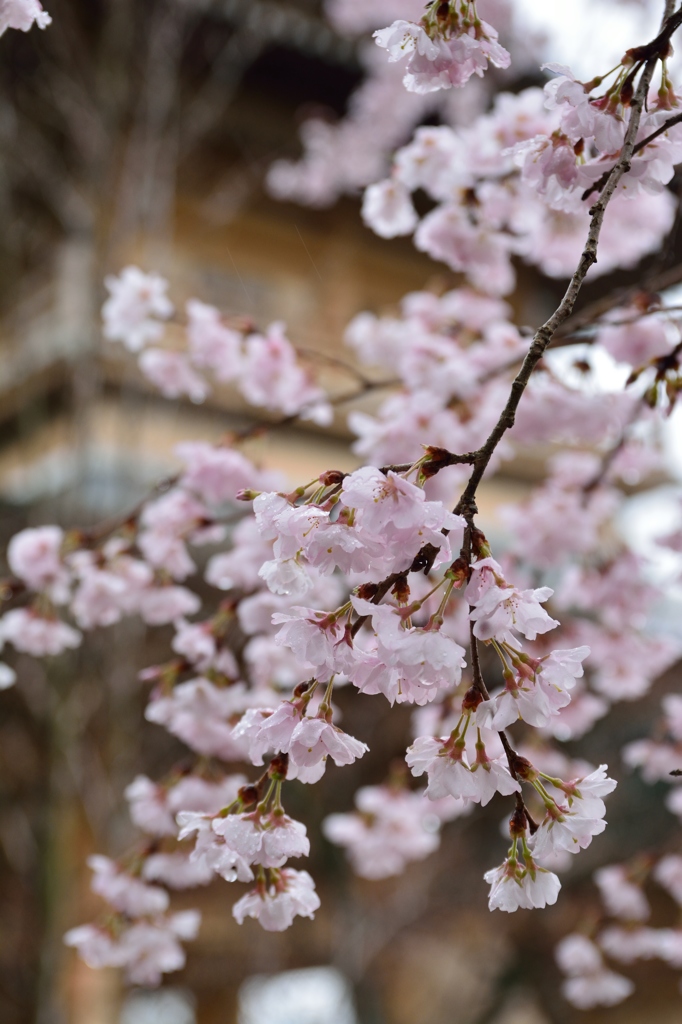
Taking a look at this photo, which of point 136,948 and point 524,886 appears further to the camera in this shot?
point 136,948

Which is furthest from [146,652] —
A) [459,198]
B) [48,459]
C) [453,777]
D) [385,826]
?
[453,777]

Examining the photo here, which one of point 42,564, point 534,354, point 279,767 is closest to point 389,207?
point 42,564

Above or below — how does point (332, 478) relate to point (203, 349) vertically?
below

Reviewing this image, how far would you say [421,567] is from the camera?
606 millimetres

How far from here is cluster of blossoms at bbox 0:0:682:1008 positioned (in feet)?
2.01

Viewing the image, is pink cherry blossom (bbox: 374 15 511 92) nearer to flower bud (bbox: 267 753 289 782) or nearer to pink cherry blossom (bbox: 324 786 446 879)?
flower bud (bbox: 267 753 289 782)

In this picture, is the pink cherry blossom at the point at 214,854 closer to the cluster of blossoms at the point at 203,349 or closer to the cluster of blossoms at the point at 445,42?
the cluster of blossoms at the point at 445,42

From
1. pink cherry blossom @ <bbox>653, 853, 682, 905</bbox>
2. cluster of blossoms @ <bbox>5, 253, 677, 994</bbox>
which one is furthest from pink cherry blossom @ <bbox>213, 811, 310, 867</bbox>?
pink cherry blossom @ <bbox>653, 853, 682, 905</bbox>

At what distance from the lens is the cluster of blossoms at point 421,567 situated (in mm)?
613

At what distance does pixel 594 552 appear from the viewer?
71.1 inches

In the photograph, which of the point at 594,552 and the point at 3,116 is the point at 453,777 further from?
the point at 3,116

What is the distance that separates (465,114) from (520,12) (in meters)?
0.43

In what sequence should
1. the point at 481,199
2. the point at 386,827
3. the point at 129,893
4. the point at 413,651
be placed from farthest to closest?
the point at 386,827 < the point at 481,199 < the point at 129,893 < the point at 413,651

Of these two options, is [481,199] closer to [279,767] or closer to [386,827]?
[279,767]
